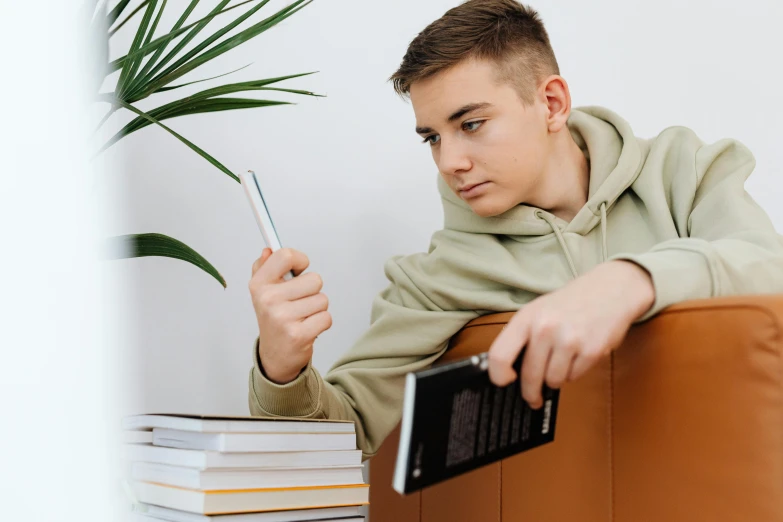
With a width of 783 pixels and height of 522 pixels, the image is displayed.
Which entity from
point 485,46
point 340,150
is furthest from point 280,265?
point 340,150

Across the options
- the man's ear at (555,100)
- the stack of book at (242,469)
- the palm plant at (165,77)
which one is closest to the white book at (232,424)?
the stack of book at (242,469)

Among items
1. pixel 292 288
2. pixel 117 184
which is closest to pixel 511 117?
pixel 292 288

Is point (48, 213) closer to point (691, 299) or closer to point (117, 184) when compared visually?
point (117, 184)

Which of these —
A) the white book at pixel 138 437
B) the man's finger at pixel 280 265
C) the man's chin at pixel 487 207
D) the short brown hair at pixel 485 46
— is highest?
the short brown hair at pixel 485 46

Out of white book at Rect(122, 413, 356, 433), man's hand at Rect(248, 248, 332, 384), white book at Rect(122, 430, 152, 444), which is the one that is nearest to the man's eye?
man's hand at Rect(248, 248, 332, 384)

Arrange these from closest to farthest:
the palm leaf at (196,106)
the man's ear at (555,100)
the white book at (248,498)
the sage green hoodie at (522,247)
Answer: the white book at (248,498) → the palm leaf at (196,106) → the sage green hoodie at (522,247) → the man's ear at (555,100)

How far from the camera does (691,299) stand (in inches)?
30.7

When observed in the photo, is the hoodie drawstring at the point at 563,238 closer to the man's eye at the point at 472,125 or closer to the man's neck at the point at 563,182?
the man's neck at the point at 563,182

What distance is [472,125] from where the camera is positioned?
3.83ft

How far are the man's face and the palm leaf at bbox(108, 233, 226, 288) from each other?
1.24 ft

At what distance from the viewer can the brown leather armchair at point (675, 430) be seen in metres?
0.69

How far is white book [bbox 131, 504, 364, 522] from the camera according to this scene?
32.3 inches

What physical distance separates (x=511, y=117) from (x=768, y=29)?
44.1 inches

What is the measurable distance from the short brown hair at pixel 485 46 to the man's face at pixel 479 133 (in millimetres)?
18
